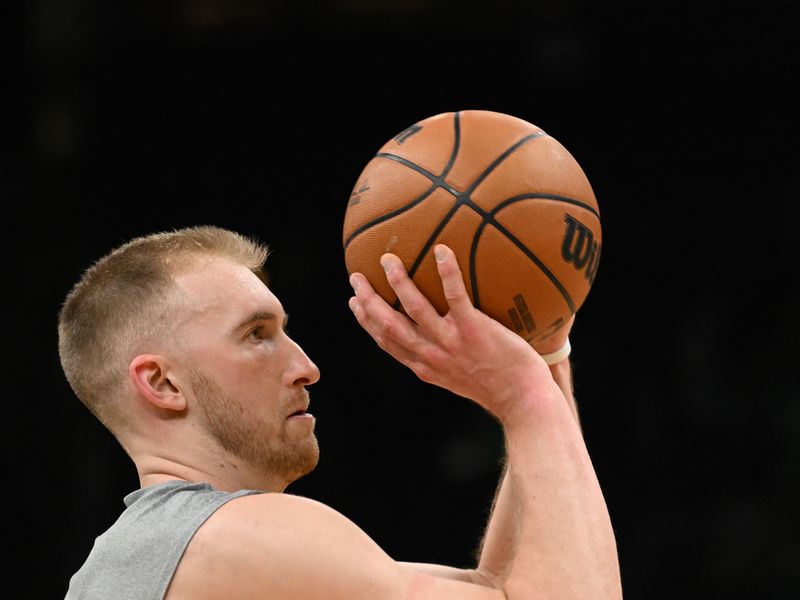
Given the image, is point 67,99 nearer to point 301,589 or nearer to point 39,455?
point 39,455

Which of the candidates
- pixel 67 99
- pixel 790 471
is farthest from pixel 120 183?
pixel 790 471

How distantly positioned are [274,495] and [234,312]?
54cm

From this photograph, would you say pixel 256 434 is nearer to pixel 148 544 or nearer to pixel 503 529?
pixel 148 544

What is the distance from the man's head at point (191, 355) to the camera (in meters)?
2.60

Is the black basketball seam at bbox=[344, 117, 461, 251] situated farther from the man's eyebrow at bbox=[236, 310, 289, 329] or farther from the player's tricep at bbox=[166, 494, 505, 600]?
the player's tricep at bbox=[166, 494, 505, 600]

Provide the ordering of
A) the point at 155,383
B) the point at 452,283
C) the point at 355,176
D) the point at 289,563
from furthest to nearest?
the point at 355,176
the point at 155,383
the point at 452,283
the point at 289,563

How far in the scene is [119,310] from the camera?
2.68 metres

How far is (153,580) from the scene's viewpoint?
2244 millimetres

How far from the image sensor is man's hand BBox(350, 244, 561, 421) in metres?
2.33

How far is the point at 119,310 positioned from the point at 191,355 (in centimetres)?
22

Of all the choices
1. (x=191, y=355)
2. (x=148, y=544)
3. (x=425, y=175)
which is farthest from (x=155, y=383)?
(x=425, y=175)

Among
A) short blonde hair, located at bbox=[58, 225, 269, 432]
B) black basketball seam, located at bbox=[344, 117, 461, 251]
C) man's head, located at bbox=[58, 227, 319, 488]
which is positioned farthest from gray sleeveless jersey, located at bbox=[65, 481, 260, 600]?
black basketball seam, located at bbox=[344, 117, 461, 251]

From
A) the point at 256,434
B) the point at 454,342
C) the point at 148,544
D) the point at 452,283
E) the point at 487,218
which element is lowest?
the point at 148,544

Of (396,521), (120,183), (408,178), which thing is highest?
(408,178)
